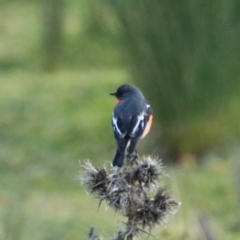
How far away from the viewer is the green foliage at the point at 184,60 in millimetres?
7723

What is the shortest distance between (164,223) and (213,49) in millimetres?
5232

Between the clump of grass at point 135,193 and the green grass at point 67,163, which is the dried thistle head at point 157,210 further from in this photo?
the green grass at point 67,163

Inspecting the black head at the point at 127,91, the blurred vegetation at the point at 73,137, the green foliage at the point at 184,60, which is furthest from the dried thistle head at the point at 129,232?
the green foliage at the point at 184,60

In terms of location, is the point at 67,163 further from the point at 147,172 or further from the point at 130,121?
the point at 147,172

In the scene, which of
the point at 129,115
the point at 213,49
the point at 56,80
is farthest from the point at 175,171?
the point at 129,115

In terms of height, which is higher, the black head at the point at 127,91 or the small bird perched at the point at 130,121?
the black head at the point at 127,91

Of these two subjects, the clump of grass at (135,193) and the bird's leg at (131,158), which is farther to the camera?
the bird's leg at (131,158)

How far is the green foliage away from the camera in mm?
7723

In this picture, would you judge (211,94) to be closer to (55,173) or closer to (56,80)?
(55,173)

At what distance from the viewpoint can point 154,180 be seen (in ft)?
9.21

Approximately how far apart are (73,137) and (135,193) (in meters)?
5.97

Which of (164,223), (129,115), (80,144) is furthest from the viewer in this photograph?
(80,144)

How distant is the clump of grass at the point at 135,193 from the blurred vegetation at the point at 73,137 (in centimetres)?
182

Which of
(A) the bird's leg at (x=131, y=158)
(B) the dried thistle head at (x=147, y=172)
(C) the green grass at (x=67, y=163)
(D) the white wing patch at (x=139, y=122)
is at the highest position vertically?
(C) the green grass at (x=67, y=163)
